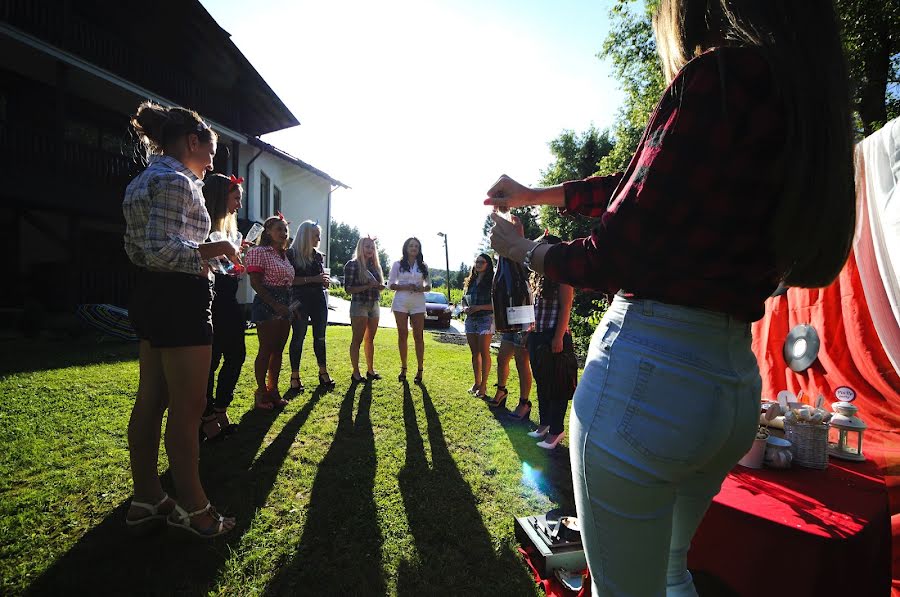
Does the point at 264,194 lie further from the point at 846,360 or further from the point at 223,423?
the point at 846,360

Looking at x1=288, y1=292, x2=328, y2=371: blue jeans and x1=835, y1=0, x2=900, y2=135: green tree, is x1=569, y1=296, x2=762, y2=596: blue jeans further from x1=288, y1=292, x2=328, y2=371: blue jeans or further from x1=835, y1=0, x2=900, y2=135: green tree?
x1=835, y1=0, x2=900, y2=135: green tree

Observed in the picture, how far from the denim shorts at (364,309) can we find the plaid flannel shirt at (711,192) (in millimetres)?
5050

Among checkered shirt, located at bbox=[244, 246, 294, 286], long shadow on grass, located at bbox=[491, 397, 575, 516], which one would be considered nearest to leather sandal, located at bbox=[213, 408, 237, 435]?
checkered shirt, located at bbox=[244, 246, 294, 286]

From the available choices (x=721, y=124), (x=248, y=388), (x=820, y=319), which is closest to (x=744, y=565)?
(x=721, y=124)

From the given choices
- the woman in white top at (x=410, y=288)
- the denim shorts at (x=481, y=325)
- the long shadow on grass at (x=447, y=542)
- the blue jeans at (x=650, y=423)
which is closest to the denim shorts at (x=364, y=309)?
the woman in white top at (x=410, y=288)

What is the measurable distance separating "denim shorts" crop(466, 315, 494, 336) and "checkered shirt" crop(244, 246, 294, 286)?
2241 millimetres

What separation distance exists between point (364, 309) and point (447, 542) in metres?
3.74

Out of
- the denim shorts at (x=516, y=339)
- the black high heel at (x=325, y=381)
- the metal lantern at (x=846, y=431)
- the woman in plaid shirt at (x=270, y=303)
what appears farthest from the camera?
the black high heel at (x=325, y=381)

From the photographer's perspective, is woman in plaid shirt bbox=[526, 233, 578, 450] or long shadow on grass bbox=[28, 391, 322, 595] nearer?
long shadow on grass bbox=[28, 391, 322, 595]

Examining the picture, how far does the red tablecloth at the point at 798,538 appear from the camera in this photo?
4.88 ft

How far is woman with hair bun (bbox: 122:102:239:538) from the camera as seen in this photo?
1992 mm

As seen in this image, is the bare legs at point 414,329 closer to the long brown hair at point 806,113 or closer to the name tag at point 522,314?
the name tag at point 522,314

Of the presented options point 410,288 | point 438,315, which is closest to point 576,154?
point 438,315

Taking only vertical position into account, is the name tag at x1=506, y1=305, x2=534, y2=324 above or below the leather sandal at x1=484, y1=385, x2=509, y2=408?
above
